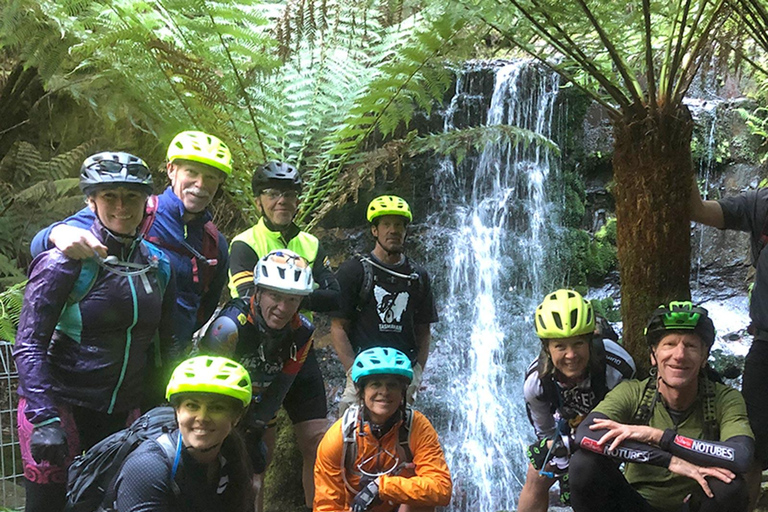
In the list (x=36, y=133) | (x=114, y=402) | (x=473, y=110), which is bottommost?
(x=114, y=402)

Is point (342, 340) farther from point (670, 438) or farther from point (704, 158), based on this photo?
point (704, 158)

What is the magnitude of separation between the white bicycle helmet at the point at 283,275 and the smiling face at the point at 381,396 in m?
0.47

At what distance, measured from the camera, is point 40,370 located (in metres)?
2.28

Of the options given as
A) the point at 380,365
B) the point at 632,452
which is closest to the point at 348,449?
the point at 380,365

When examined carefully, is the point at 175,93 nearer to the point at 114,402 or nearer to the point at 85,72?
the point at 85,72

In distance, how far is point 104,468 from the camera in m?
2.13

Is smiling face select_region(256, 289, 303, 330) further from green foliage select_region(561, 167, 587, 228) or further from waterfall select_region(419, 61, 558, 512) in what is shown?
green foliage select_region(561, 167, 587, 228)

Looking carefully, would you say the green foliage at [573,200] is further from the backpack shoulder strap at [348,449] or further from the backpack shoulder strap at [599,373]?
the backpack shoulder strap at [348,449]

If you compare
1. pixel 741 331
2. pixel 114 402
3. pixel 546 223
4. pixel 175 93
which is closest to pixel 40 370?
pixel 114 402

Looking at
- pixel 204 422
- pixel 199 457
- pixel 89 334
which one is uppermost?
pixel 89 334

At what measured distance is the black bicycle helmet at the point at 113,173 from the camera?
7.91 ft

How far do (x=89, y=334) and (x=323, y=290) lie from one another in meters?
1.18

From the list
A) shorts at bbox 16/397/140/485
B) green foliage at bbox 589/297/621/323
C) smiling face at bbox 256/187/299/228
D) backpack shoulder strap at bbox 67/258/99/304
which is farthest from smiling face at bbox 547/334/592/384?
green foliage at bbox 589/297/621/323

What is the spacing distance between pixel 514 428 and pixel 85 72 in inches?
204
